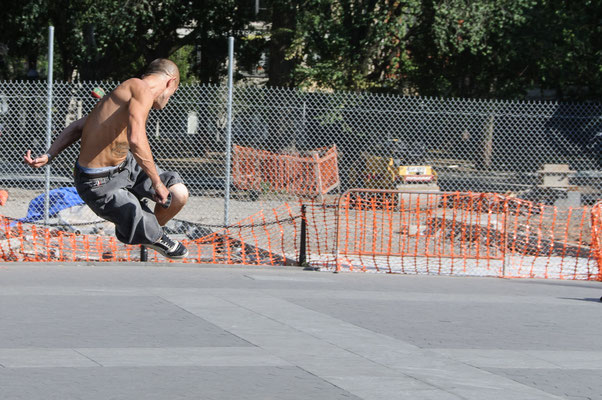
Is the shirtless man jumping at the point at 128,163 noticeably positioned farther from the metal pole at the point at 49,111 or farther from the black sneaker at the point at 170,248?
the metal pole at the point at 49,111

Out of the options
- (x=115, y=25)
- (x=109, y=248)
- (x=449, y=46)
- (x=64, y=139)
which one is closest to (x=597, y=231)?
(x=109, y=248)

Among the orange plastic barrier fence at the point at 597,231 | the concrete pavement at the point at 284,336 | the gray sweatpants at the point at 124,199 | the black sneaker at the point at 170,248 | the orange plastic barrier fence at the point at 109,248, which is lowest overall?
the concrete pavement at the point at 284,336

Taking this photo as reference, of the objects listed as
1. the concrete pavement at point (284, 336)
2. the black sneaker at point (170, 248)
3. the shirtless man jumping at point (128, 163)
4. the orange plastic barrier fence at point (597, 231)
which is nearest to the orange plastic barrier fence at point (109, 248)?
the concrete pavement at point (284, 336)

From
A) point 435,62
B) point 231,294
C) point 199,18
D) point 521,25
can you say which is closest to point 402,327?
point 231,294

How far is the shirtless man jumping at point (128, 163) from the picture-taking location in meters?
5.06

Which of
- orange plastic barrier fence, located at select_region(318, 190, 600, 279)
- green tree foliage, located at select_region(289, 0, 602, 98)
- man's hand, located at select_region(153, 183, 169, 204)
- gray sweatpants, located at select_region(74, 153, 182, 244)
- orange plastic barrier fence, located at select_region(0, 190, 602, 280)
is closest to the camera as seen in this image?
man's hand, located at select_region(153, 183, 169, 204)

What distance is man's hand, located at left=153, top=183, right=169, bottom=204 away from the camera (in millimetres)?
5152

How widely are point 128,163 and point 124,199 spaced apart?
26cm

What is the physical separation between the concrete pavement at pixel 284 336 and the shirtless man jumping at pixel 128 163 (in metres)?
0.99

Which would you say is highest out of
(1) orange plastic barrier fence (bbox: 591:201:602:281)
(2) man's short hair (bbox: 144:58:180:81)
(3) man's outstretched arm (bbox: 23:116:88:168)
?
(2) man's short hair (bbox: 144:58:180:81)

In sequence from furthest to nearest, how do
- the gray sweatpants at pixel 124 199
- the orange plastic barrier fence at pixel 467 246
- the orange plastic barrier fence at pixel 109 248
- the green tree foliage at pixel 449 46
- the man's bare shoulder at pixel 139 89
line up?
the green tree foliage at pixel 449 46, the orange plastic barrier fence at pixel 467 246, the orange plastic barrier fence at pixel 109 248, the gray sweatpants at pixel 124 199, the man's bare shoulder at pixel 139 89

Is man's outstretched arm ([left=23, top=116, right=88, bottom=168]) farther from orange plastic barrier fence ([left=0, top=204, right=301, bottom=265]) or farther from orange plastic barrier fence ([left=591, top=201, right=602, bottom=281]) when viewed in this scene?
orange plastic barrier fence ([left=591, top=201, right=602, bottom=281])

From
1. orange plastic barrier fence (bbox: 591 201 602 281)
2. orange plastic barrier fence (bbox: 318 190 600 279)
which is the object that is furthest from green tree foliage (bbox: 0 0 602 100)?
orange plastic barrier fence (bbox: 591 201 602 281)

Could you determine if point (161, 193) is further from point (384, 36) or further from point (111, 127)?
point (384, 36)
